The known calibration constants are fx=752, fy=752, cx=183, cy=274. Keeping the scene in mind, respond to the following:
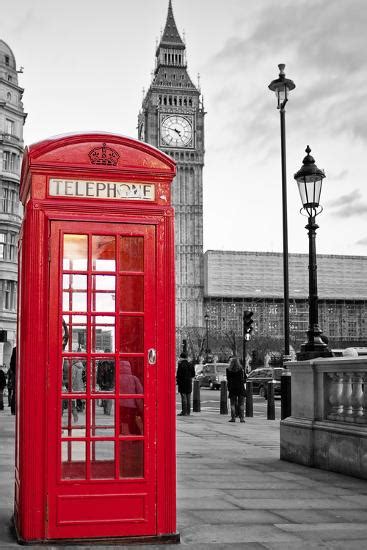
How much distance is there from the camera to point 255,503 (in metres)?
6.52

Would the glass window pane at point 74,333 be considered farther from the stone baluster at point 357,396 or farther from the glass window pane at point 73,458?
the stone baluster at point 357,396

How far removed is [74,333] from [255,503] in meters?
2.60

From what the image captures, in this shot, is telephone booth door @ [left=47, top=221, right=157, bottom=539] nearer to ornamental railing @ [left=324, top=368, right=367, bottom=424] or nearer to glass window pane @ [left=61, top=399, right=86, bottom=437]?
glass window pane @ [left=61, top=399, right=86, bottom=437]

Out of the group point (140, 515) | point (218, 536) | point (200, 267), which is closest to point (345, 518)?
point (218, 536)

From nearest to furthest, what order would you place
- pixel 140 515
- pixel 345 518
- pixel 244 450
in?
pixel 140 515, pixel 345 518, pixel 244 450

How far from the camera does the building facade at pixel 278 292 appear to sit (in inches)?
5084

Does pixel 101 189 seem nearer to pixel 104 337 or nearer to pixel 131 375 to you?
pixel 104 337

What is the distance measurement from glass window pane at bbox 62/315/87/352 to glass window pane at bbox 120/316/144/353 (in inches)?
9.8

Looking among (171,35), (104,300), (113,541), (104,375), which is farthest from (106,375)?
(171,35)

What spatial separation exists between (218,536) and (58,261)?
7.18 feet

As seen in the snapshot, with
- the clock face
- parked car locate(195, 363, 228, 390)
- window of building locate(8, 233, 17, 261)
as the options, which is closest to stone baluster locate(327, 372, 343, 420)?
parked car locate(195, 363, 228, 390)

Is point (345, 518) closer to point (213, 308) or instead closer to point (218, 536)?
point (218, 536)

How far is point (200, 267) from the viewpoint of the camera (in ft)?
386

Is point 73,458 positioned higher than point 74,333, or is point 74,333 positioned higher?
point 74,333
